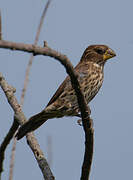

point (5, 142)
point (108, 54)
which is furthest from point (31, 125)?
point (108, 54)

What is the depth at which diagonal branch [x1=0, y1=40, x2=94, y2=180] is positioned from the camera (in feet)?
8.11

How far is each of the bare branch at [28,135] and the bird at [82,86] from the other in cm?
15

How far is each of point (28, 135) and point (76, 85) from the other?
0.92m

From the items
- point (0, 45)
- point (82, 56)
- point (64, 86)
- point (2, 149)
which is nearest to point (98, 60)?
point (82, 56)

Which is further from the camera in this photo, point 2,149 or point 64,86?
point 64,86

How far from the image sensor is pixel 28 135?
157 inches

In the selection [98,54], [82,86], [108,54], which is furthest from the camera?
[98,54]

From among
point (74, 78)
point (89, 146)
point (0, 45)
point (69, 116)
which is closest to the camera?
point (0, 45)

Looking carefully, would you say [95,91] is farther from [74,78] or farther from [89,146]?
[74,78]

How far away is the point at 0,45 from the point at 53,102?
8.62 ft

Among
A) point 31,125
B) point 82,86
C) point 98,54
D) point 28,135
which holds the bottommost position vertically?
point 28,135

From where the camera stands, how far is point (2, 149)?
3.68 meters

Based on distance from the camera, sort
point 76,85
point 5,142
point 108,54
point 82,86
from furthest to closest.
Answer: point 108,54 < point 82,86 < point 5,142 < point 76,85

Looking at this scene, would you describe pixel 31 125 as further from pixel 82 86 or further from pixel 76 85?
pixel 82 86
